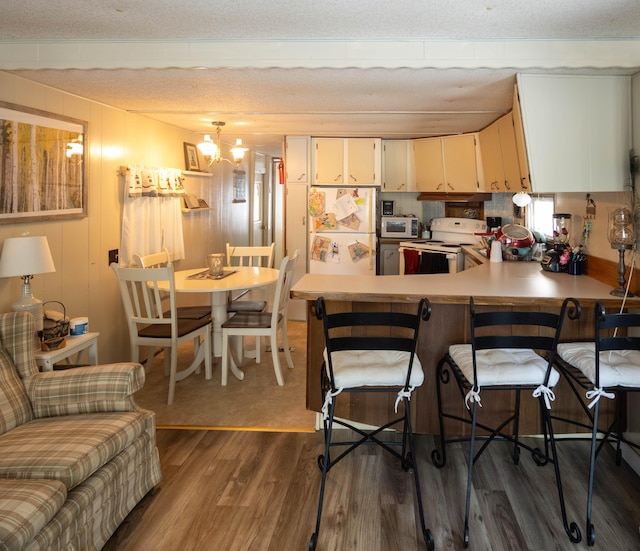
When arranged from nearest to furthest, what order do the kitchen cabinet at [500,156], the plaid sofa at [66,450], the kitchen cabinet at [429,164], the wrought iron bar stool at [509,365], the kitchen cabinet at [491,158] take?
the plaid sofa at [66,450], the wrought iron bar stool at [509,365], the kitchen cabinet at [500,156], the kitchen cabinet at [491,158], the kitchen cabinet at [429,164]

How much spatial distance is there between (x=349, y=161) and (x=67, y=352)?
3744 millimetres

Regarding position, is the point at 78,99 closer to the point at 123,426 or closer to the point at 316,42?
the point at 316,42

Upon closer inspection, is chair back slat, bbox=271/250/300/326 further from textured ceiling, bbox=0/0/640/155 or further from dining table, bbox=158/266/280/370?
textured ceiling, bbox=0/0/640/155

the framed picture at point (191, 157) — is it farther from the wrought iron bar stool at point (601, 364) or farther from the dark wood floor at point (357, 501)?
the wrought iron bar stool at point (601, 364)

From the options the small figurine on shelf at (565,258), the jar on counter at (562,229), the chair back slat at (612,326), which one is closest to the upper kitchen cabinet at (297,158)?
the jar on counter at (562,229)

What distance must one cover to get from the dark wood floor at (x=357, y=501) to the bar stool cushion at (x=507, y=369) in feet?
1.93

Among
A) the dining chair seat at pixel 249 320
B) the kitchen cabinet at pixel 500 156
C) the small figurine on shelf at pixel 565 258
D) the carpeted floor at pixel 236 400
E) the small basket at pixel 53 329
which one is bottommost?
the carpeted floor at pixel 236 400

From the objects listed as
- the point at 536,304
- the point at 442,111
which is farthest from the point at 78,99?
the point at 536,304

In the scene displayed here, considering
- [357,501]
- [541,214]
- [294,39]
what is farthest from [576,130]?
[357,501]

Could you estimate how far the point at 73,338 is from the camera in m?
3.16

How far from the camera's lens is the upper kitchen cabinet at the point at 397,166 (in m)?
6.12

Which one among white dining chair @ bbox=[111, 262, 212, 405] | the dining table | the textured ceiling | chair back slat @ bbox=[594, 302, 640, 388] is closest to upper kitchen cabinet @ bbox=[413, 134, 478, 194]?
→ the textured ceiling

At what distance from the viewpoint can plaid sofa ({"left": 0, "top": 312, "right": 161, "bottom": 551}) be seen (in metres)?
1.75

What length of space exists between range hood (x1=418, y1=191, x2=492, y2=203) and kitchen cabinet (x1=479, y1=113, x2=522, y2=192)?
0.96ft
